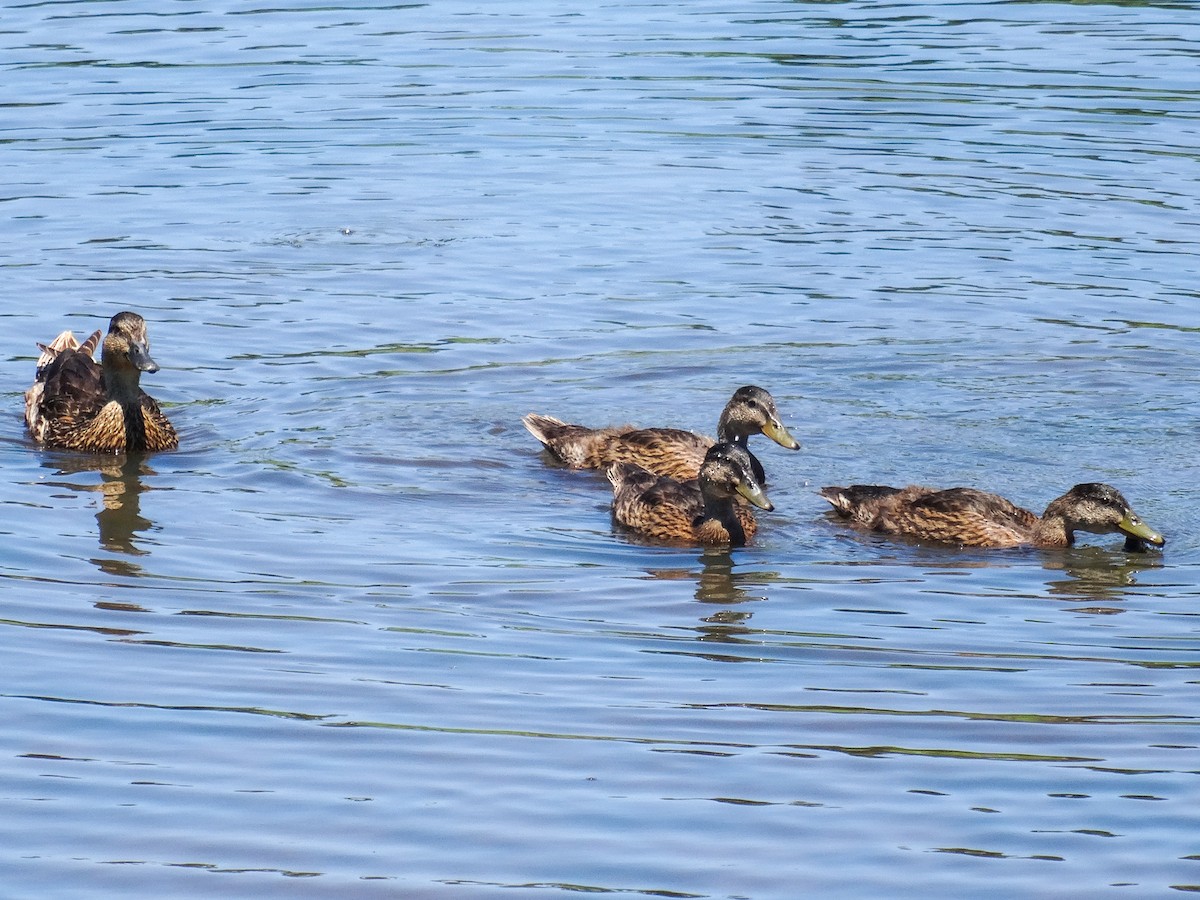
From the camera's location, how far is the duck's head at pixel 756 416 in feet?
38.3

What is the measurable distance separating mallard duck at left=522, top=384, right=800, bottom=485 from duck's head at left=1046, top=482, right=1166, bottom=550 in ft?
6.87

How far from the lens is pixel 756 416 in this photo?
38.5 ft

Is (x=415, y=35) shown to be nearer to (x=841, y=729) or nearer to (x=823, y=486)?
(x=823, y=486)

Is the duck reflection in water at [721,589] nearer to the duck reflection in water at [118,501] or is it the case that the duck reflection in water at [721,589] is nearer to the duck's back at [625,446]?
the duck's back at [625,446]

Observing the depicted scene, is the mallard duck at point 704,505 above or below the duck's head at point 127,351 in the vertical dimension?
below

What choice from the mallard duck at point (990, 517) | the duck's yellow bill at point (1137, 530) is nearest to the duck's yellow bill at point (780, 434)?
the mallard duck at point (990, 517)

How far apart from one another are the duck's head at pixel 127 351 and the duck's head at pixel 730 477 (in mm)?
3715

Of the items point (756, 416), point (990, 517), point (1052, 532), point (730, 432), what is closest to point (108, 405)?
point (730, 432)

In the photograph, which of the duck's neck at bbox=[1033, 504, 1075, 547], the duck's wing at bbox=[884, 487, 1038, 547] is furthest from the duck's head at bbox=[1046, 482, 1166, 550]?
the duck's wing at bbox=[884, 487, 1038, 547]

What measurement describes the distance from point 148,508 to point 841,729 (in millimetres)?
5162

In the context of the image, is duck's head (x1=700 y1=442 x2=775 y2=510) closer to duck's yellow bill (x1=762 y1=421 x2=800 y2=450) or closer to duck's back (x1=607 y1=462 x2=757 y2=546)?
duck's back (x1=607 y1=462 x2=757 y2=546)

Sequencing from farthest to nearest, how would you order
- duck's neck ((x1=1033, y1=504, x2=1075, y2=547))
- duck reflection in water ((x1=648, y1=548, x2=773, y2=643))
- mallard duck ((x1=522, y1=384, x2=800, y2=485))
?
1. mallard duck ((x1=522, y1=384, x2=800, y2=485))
2. duck's neck ((x1=1033, y1=504, x2=1075, y2=547))
3. duck reflection in water ((x1=648, y1=548, x2=773, y2=643))

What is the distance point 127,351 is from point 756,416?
13.2ft

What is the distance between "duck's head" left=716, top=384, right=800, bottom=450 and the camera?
38.3ft
